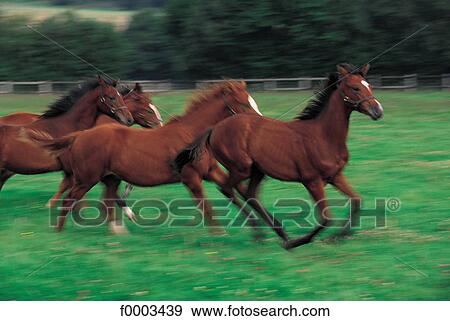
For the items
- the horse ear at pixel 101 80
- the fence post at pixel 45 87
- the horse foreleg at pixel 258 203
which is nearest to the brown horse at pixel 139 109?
the horse ear at pixel 101 80

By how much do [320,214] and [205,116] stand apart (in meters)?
2.10

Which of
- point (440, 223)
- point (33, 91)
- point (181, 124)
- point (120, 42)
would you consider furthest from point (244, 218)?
point (120, 42)

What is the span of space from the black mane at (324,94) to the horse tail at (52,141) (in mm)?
2795

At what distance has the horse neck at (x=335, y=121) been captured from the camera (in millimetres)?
9523

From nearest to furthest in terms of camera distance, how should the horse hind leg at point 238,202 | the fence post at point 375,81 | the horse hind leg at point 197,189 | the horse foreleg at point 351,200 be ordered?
the horse foreleg at point 351,200
the horse hind leg at point 238,202
the horse hind leg at point 197,189
the fence post at point 375,81

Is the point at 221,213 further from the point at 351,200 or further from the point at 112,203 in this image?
the point at 351,200

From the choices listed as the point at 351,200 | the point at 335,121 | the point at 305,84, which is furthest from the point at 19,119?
the point at 305,84

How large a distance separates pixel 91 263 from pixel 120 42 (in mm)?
33105

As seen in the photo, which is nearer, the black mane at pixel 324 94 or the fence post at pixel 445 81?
the black mane at pixel 324 94

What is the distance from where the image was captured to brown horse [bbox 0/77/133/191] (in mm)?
11578

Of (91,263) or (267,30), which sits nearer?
(91,263)

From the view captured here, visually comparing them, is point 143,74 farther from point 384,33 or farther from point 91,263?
point 91,263

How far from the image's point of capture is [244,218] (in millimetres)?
10516
